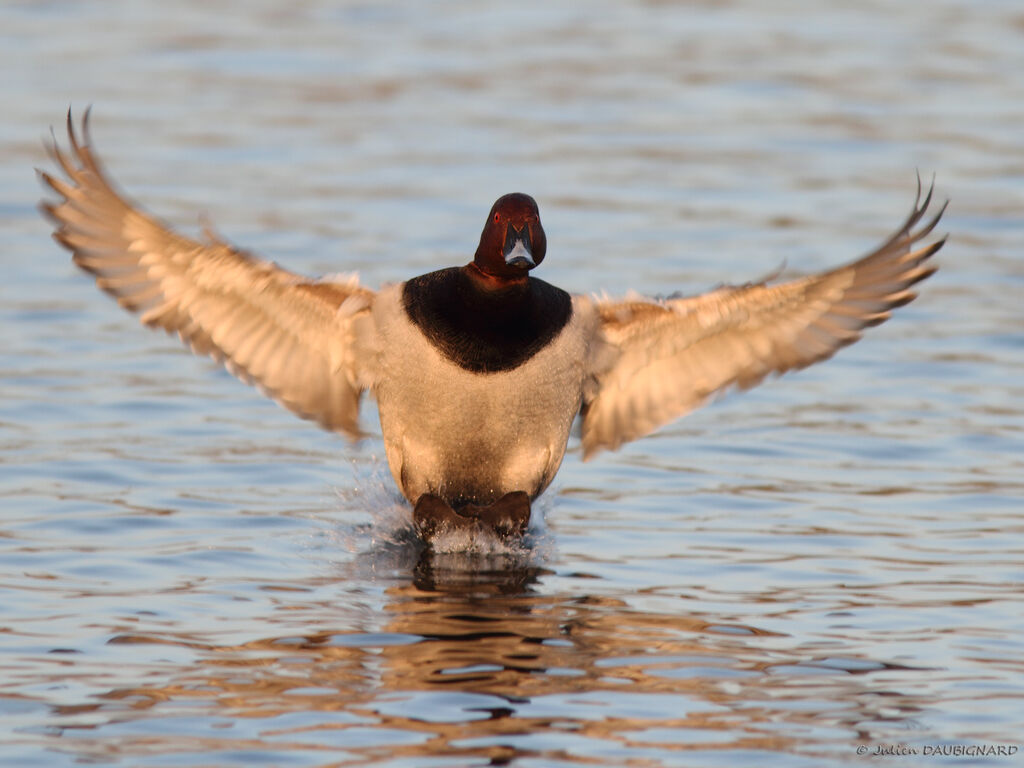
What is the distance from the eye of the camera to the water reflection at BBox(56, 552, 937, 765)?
6031 millimetres

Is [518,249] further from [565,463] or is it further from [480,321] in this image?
[565,463]

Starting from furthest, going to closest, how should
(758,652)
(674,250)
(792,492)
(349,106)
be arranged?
1. (349,106)
2. (674,250)
3. (792,492)
4. (758,652)

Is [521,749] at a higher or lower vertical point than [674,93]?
lower

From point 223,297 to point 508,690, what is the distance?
2.68 metres

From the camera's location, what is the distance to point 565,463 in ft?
33.3

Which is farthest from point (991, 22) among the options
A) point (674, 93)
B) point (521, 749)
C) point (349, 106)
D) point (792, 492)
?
point (521, 749)

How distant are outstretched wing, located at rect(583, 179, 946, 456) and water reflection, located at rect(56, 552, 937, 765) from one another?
1.43 metres

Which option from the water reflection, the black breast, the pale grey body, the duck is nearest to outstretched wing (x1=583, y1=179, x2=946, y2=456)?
the duck

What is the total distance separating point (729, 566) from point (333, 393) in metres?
A: 2.02

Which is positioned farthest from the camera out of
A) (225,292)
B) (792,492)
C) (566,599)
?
(792,492)

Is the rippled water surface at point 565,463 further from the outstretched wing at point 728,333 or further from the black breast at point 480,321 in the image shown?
the black breast at point 480,321

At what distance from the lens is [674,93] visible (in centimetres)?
1798

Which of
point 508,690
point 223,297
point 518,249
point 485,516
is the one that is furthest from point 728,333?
point 508,690

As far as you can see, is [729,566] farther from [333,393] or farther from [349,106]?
[349,106]
